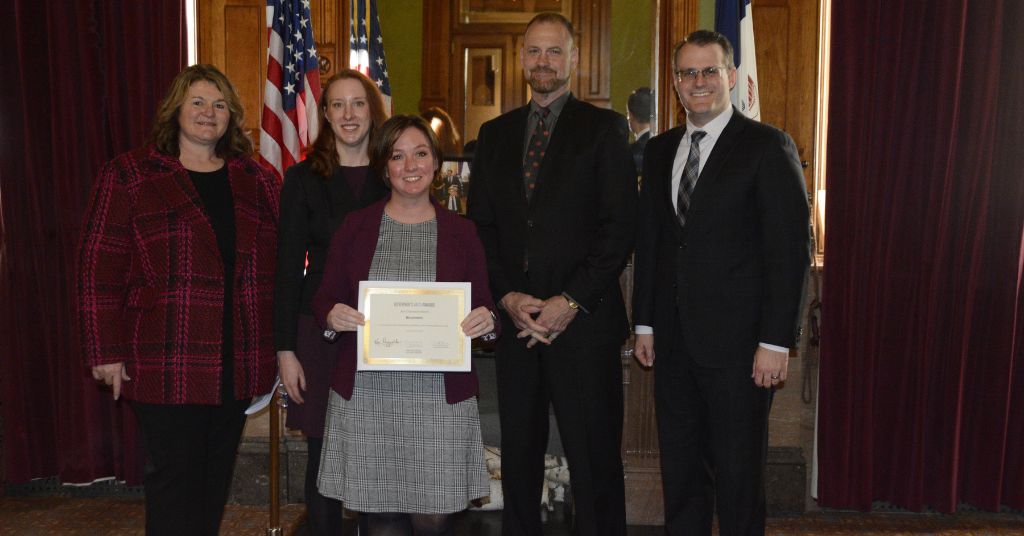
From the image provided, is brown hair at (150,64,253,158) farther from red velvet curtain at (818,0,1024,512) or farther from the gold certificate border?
red velvet curtain at (818,0,1024,512)

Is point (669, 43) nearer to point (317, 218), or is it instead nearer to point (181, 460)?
point (317, 218)

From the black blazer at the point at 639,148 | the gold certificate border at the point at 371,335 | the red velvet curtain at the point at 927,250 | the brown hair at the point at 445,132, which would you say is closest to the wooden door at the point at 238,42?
the brown hair at the point at 445,132

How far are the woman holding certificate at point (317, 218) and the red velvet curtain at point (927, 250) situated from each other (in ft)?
6.73

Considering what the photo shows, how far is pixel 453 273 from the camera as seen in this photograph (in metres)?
2.34

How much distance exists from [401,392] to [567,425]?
2.12ft

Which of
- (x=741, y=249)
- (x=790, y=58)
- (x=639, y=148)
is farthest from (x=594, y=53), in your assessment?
(x=741, y=249)

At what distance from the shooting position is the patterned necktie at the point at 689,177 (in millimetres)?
2555

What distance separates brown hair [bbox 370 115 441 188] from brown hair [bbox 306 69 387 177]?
182 millimetres

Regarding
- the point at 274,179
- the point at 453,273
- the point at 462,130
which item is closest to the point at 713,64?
the point at 453,273

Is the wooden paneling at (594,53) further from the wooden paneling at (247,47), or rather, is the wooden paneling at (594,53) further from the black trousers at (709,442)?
the black trousers at (709,442)

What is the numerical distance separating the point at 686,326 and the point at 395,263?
92 cm

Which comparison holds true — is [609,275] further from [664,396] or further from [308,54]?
[308,54]

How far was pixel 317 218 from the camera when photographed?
2.57 meters

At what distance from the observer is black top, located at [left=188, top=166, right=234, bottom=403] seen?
2.42 meters
